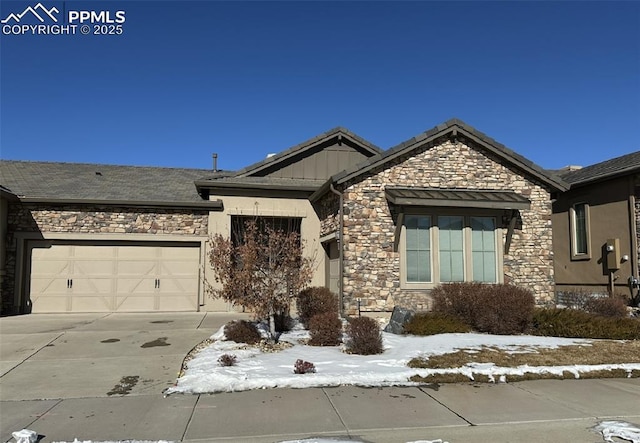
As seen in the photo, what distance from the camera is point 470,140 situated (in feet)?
42.1

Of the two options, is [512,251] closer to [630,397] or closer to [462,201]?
[462,201]

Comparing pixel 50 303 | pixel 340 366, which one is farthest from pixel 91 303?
pixel 340 366

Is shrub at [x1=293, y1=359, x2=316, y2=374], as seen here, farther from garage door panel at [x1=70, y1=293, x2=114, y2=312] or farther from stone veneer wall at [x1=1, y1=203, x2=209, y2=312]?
garage door panel at [x1=70, y1=293, x2=114, y2=312]

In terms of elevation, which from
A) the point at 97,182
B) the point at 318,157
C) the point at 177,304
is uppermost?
the point at 318,157

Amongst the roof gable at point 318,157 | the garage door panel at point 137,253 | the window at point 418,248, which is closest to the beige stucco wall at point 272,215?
the roof gable at point 318,157

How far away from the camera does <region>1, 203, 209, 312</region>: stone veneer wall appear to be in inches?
547

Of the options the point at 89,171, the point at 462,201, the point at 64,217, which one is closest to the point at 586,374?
the point at 462,201

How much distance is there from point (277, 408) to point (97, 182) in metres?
13.3

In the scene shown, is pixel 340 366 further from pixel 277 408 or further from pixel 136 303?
pixel 136 303

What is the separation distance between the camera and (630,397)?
611 centimetres

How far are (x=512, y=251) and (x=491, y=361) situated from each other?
5.86 meters

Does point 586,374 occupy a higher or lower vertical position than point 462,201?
lower

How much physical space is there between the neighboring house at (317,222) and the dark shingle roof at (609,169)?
233cm

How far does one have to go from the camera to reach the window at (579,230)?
16.0m
